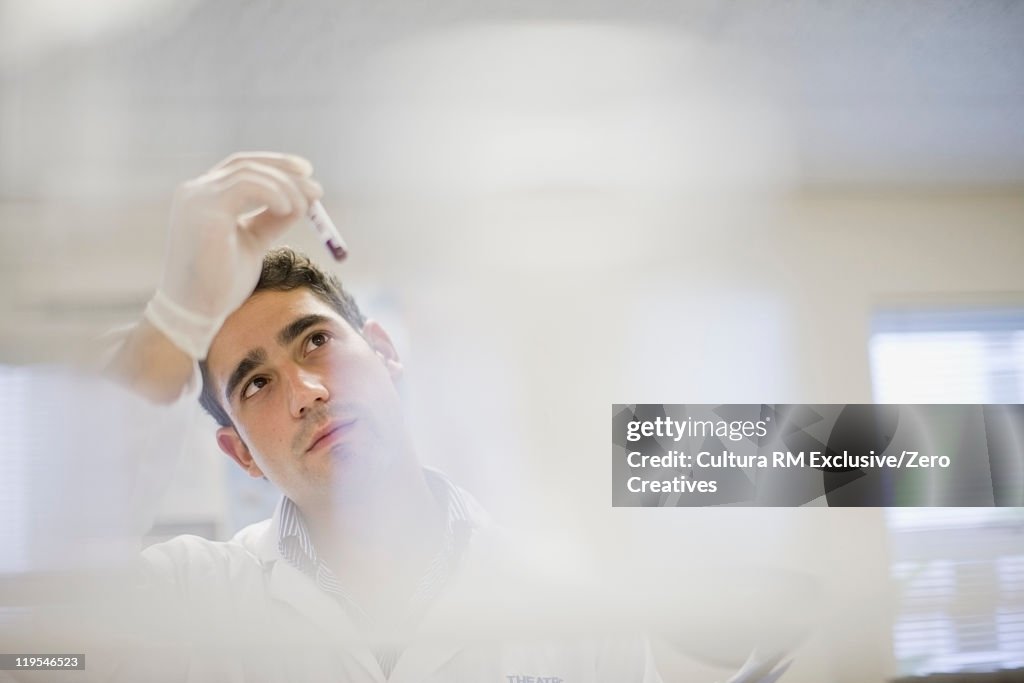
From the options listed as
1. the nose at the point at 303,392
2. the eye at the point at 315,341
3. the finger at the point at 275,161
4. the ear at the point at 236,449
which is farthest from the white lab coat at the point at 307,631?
the finger at the point at 275,161

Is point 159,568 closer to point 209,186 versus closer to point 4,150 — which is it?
point 209,186

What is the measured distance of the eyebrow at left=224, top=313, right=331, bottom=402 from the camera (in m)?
1.80

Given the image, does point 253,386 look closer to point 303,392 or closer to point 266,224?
point 303,392

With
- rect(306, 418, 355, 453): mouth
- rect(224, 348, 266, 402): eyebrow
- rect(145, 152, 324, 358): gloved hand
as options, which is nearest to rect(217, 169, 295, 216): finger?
rect(145, 152, 324, 358): gloved hand

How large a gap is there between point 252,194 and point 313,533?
2.16ft

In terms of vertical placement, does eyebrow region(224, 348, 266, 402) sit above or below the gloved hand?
below

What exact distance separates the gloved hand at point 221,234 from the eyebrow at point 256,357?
0.25ft

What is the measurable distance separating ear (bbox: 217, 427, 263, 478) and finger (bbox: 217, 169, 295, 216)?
1.38ft

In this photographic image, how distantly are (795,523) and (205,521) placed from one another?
112 centimetres

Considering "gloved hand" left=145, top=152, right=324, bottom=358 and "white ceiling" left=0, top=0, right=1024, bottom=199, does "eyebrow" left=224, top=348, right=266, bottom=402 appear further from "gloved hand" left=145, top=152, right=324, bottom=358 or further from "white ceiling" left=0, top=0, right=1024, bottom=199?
"white ceiling" left=0, top=0, right=1024, bottom=199

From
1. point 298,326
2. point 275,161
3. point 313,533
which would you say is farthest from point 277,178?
point 313,533

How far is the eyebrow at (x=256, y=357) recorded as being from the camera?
1803 mm

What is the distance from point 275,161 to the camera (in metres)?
1.88

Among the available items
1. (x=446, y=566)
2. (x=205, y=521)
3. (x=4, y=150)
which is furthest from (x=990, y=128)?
(x=4, y=150)
